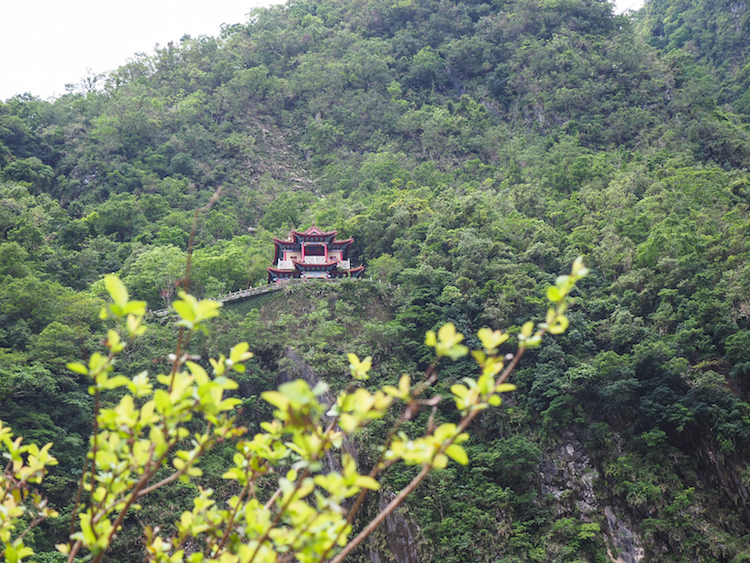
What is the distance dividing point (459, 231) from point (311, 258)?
19.7ft

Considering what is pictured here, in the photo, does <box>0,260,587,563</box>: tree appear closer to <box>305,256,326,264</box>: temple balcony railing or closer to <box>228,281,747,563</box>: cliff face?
<box>228,281,747,563</box>: cliff face

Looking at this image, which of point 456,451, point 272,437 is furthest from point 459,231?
point 456,451

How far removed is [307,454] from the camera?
1961 millimetres

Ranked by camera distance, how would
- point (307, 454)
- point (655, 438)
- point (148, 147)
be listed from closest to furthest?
point (307, 454) < point (655, 438) < point (148, 147)

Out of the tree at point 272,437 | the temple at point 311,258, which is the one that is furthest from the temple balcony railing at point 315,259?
the tree at point 272,437

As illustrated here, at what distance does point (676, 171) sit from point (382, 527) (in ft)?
66.6

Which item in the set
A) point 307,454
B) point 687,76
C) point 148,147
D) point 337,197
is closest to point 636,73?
point 687,76

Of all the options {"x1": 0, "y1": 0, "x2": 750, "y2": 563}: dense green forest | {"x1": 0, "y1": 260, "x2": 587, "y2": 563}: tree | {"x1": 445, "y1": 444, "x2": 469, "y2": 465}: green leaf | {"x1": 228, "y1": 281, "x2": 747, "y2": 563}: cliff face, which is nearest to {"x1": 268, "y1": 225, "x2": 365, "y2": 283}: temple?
{"x1": 0, "y1": 0, "x2": 750, "y2": 563}: dense green forest

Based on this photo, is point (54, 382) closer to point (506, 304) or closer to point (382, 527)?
point (382, 527)

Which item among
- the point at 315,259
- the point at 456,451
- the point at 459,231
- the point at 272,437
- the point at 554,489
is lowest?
the point at 554,489

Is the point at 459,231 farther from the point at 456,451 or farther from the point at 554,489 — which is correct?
the point at 456,451

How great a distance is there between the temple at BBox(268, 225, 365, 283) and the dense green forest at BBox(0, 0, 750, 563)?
108cm

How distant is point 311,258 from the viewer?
24.9 metres

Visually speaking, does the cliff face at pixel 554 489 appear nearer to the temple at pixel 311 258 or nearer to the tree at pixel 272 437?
the temple at pixel 311 258
